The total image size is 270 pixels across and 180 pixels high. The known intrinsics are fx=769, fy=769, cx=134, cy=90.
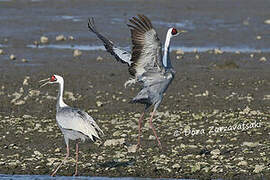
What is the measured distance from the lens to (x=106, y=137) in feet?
43.5

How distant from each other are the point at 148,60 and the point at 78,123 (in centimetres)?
177

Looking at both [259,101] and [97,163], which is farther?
[259,101]

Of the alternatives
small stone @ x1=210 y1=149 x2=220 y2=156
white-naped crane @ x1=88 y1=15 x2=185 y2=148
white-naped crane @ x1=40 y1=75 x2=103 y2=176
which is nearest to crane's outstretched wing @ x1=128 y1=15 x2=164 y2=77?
white-naped crane @ x1=88 y1=15 x2=185 y2=148

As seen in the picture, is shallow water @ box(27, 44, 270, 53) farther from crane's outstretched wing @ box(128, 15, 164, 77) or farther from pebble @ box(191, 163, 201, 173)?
pebble @ box(191, 163, 201, 173)

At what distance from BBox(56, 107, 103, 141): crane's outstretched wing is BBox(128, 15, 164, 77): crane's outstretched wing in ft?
4.84

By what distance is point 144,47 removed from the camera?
12.1m

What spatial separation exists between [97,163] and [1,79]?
7.92 meters

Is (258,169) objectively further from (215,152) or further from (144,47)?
(144,47)

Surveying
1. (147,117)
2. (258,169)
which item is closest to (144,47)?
(258,169)

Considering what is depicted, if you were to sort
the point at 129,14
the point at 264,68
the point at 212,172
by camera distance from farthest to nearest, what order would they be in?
1. the point at 129,14
2. the point at 264,68
3. the point at 212,172

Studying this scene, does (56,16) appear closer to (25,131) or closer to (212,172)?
(25,131)

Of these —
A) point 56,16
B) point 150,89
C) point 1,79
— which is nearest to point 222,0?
point 56,16

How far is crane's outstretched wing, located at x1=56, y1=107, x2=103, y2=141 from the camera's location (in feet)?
37.2

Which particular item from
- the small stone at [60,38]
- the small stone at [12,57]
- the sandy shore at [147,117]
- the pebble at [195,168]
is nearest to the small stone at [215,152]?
the sandy shore at [147,117]
